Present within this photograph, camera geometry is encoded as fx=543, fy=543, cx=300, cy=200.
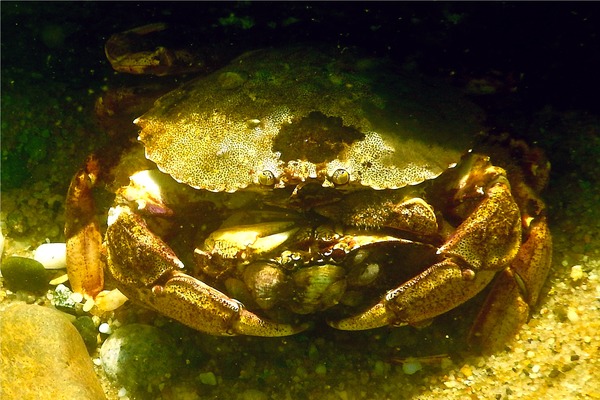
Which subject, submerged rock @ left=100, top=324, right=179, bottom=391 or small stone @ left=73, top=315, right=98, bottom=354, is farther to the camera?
small stone @ left=73, top=315, right=98, bottom=354

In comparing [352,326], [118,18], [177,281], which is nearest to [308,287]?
[352,326]

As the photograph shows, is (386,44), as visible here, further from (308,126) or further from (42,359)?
(42,359)

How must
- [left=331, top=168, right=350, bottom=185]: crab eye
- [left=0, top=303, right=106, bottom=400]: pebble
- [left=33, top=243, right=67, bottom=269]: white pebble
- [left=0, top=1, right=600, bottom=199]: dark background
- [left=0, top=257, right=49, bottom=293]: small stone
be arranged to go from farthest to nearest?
[left=33, top=243, right=67, bottom=269]: white pebble
[left=0, top=257, right=49, bottom=293]: small stone
[left=0, top=1, right=600, bottom=199]: dark background
[left=331, top=168, right=350, bottom=185]: crab eye
[left=0, top=303, right=106, bottom=400]: pebble

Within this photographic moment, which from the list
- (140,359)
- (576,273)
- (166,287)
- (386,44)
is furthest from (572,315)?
(140,359)

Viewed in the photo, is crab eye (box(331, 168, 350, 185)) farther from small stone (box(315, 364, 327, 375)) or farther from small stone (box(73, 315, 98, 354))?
small stone (box(73, 315, 98, 354))

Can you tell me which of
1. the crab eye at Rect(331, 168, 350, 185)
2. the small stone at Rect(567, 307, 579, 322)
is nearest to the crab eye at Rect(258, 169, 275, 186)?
the crab eye at Rect(331, 168, 350, 185)

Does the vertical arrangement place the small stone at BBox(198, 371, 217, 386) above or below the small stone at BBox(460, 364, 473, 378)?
below

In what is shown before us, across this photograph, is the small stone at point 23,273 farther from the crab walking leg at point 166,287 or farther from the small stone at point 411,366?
the small stone at point 411,366
